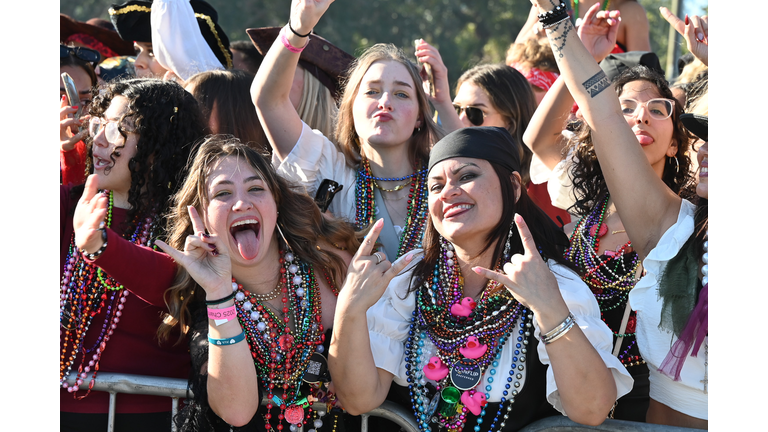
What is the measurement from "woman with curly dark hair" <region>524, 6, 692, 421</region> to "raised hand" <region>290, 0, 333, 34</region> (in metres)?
1.10

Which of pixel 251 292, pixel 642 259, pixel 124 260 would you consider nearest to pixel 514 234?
pixel 642 259

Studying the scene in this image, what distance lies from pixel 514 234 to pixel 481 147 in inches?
14.0

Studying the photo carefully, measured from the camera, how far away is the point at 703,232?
8.21 ft

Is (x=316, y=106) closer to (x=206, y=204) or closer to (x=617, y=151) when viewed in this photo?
(x=206, y=204)

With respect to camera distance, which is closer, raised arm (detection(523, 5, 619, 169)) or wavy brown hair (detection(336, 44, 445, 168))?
raised arm (detection(523, 5, 619, 169))

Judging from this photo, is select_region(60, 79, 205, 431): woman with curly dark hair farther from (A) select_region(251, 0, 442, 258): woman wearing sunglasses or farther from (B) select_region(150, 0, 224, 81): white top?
(B) select_region(150, 0, 224, 81): white top

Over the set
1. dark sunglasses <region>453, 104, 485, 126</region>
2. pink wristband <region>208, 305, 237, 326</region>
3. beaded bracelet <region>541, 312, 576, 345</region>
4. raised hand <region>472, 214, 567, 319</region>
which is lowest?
beaded bracelet <region>541, 312, 576, 345</region>

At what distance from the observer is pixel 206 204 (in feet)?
9.26

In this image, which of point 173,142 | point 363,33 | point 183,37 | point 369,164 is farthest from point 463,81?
point 363,33

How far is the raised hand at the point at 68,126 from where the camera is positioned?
3496mm

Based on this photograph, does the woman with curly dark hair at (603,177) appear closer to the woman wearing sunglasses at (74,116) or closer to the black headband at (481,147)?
the black headband at (481,147)

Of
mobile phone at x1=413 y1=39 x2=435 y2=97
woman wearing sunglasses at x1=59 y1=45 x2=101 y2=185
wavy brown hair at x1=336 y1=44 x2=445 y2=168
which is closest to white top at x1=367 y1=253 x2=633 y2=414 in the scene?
wavy brown hair at x1=336 y1=44 x2=445 y2=168

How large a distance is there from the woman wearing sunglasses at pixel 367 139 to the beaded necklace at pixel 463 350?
58 centimetres

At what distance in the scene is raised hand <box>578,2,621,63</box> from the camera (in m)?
3.22
